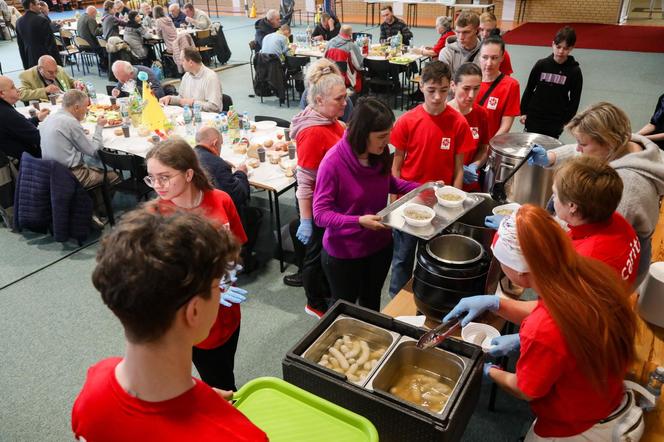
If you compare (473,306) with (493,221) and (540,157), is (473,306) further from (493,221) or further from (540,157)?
(540,157)

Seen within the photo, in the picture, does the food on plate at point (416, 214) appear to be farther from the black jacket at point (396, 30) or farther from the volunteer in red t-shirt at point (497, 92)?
the black jacket at point (396, 30)

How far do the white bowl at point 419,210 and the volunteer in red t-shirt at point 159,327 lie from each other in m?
1.33

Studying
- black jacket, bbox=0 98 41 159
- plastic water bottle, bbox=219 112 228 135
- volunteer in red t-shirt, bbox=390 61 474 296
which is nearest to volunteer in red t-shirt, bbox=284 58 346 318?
volunteer in red t-shirt, bbox=390 61 474 296

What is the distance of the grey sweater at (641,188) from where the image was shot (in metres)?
2.04

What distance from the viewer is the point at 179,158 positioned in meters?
2.04

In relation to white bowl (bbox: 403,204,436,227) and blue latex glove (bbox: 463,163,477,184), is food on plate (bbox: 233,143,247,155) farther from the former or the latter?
white bowl (bbox: 403,204,436,227)

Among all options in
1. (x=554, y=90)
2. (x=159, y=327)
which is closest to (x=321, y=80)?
(x=159, y=327)

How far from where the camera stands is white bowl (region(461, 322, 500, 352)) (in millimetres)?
1905

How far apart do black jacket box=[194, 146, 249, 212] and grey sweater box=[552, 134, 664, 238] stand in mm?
2255

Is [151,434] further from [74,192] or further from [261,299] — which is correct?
[74,192]

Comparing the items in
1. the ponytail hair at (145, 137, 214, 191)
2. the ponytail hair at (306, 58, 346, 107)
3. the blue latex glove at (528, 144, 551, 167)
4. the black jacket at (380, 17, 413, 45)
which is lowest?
the blue latex glove at (528, 144, 551, 167)

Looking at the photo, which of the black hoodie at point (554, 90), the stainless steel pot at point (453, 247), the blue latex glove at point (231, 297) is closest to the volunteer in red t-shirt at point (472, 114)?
the stainless steel pot at point (453, 247)

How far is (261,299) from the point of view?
3.52 meters

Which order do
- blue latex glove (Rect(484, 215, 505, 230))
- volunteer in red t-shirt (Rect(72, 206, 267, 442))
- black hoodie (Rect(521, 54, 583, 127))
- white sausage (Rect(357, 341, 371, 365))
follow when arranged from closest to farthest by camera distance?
volunteer in red t-shirt (Rect(72, 206, 267, 442)) → white sausage (Rect(357, 341, 371, 365)) → blue latex glove (Rect(484, 215, 505, 230)) → black hoodie (Rect(521, 54, 583, 127))
